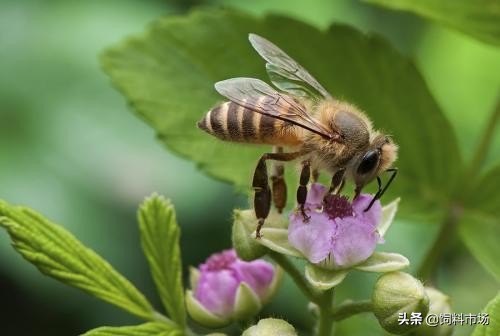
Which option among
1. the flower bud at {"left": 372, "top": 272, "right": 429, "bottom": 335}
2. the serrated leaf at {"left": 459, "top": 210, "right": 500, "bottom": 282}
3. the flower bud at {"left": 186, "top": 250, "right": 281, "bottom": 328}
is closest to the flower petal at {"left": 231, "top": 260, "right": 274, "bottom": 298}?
the flower bud at {"left": 186, "top": 250, "right": 281, "bottom": 328}

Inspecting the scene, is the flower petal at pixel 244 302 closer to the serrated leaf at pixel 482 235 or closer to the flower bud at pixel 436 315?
the flower bud at pixel 436 315

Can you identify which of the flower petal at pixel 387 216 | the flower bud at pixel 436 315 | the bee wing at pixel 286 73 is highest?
the bee wing at pixel 286 73

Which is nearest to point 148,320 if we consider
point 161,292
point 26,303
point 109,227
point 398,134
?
point 161,292

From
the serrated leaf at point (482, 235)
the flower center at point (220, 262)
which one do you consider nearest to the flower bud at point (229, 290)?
the flower center at point (220, 262)

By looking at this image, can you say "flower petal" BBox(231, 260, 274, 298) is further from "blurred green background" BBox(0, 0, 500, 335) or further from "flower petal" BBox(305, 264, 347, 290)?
"blurred green background" BBox(0, 0, 500, 335)

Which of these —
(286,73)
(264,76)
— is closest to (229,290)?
(286,73)

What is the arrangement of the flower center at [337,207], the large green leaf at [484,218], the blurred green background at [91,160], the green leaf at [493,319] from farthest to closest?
the blurred green background at [91,160], the large green leaf at [484,218], the flower center at [337,207], the green leaf at [493,319]
